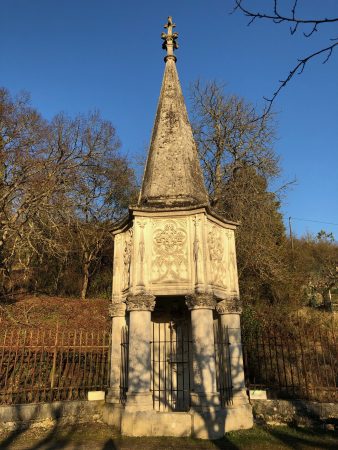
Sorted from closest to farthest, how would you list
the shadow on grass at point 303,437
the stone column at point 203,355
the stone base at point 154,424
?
the shadow on grass at point 303,437 → the stone base at point 154,424 → the stone column at point 203,355

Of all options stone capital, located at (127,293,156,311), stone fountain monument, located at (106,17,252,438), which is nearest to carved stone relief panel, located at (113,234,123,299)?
stone fountain monument, located at (106,17,252,438)

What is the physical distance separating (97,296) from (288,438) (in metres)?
17.2

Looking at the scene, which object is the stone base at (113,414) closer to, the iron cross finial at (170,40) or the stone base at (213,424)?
the stone base at (213,424)

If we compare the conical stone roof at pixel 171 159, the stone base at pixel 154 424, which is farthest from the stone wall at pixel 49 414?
the conical stone roof at pixel 171 159

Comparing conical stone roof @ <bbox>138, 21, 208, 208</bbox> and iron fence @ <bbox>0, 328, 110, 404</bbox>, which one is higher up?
conical stone roof @ <bbox>138, 21, 208, 208</bbox>

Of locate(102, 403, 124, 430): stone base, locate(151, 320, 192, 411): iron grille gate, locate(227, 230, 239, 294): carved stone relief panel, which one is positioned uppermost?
locate(227, 230, 239, 294): carved stone relief panel

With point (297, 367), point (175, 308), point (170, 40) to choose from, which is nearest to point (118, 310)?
point (175, 308)

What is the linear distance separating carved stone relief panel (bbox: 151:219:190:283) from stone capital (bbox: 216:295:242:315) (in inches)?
49.8

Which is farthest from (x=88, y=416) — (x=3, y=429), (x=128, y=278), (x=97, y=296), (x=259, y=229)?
(x=97, y=296)

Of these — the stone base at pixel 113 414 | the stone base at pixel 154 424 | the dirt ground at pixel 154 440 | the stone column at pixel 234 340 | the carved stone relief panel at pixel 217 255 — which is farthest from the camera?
the carved stone relief panel at pixel 217 255

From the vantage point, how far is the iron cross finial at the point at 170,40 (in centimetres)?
1070

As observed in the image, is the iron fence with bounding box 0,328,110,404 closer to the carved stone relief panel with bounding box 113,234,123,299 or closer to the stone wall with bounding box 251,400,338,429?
the carved stone relief panel with bounding box 113,234,123,299

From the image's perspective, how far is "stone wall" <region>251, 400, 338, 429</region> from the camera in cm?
828

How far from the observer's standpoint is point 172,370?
8883 mm
